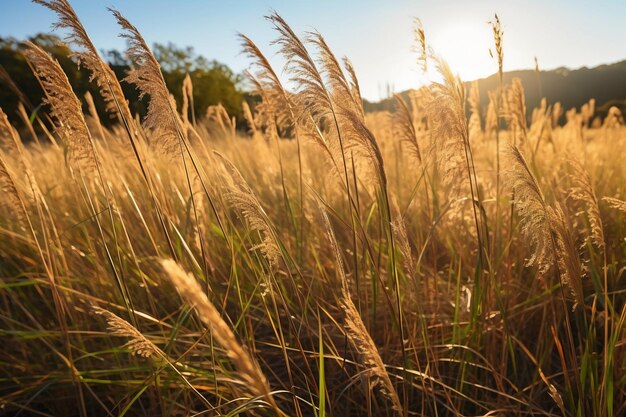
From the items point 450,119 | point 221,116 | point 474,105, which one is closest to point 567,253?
point 450,119

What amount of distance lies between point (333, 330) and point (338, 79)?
1.09 m

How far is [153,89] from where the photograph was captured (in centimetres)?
136

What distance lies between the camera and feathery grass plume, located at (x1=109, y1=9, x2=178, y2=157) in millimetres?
1290

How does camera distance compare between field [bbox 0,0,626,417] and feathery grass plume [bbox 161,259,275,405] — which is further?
field [bbox 0,0,626,417]

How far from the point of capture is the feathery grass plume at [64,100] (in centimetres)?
125

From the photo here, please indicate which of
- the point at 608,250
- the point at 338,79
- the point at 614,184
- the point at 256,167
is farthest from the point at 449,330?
the point at 256,167

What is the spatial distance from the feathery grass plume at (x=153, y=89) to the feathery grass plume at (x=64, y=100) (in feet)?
0.59

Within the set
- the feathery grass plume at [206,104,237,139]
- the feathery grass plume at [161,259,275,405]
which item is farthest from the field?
the feathery grass plume at [206,104,237,139]

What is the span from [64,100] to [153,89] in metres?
0.26

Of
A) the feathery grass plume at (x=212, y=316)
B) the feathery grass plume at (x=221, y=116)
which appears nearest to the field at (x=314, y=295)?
the feathery grass plume at (x=212, y=316)

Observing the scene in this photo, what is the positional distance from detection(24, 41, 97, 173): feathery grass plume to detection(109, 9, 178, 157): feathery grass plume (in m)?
0.18

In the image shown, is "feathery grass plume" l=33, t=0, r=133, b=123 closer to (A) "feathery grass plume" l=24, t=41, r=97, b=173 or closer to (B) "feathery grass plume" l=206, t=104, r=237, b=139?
(A) "feathery grass plume" l=24, t=41, r=97, b=173

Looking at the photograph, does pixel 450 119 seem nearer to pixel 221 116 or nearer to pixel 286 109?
pixel 286 109

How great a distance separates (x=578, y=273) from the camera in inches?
46.2
